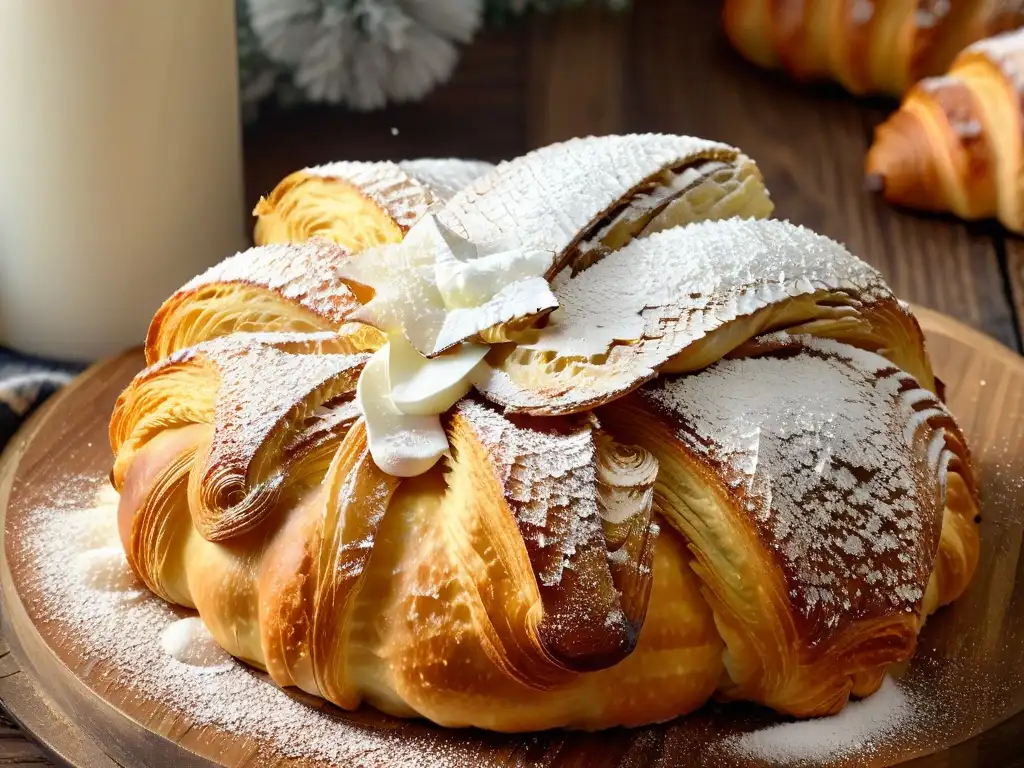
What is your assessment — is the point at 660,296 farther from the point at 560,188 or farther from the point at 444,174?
the point at 444,174

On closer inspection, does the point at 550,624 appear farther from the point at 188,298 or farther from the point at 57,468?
the point at 57,468

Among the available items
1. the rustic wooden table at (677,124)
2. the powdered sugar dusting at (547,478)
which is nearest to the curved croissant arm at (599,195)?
the powdered sugar dusting at (547,478)

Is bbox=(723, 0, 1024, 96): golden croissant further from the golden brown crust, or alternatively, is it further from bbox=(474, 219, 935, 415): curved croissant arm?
the golden brown crust

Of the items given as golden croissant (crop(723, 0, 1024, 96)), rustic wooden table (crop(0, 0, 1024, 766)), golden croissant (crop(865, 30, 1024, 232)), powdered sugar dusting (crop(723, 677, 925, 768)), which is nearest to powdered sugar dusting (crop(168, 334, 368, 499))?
powdered sugar dusting (crop(723, 677, 925, 768))

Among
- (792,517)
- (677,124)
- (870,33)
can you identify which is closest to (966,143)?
(870,33)

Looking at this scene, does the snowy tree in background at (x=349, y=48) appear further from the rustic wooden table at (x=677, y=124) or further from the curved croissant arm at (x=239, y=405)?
the curved croissant arm at (x=239, y=405)
